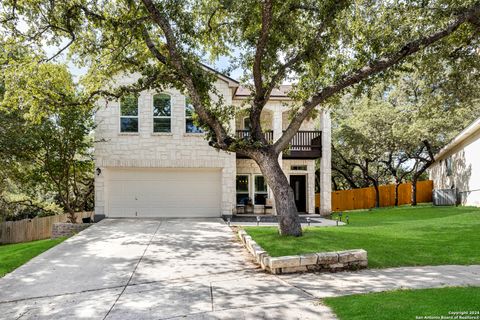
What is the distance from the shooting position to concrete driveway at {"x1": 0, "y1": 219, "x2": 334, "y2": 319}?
17.7 feet

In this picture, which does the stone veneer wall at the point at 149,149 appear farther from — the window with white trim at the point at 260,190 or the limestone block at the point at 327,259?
the limestone block at the point at 327,259

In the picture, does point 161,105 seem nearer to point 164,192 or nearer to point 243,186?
point 164,192

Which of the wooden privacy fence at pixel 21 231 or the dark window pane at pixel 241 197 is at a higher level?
the dark window pane at pixel 241 197

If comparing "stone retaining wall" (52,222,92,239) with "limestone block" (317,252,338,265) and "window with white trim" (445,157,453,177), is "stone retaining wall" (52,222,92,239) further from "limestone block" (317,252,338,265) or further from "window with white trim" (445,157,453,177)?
"window with white trim" (445,157,453,177)

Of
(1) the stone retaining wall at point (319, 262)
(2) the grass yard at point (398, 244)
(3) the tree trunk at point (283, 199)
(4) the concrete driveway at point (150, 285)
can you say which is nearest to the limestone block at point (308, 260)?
(1) the stone retaining wall at point (319, 262)

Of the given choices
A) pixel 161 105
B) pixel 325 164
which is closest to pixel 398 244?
pixel 325 164

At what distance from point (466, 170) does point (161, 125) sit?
16090mm

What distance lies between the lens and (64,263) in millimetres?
8961

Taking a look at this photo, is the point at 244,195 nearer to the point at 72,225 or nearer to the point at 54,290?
the point at 72,225

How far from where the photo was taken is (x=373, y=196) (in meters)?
29.0

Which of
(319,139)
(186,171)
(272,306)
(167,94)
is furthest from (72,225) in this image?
(319,139)

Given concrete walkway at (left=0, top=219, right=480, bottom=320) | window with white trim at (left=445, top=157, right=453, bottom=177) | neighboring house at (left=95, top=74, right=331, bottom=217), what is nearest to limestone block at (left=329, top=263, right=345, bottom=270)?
concrete walkway at (left=0, top=219, right=480, bottom=320)

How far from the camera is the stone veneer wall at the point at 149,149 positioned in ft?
53.5

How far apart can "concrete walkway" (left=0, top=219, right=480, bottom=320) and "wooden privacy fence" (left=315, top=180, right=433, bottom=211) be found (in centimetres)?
1995
